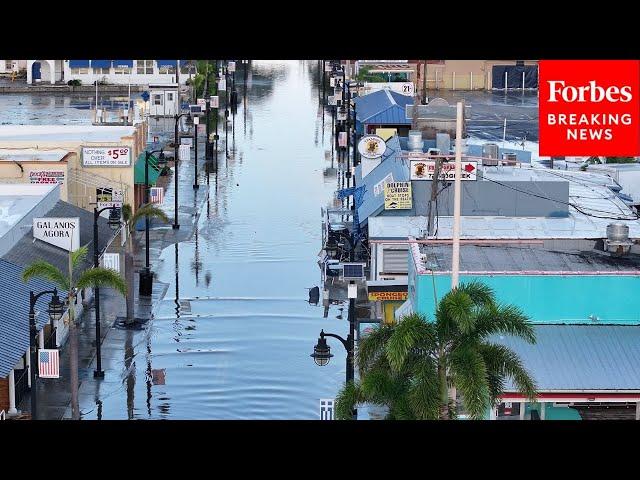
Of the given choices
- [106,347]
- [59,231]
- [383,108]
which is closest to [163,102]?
[383,108]

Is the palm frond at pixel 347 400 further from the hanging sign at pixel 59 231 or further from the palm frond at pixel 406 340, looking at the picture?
the hanging sign at pixel 59 231

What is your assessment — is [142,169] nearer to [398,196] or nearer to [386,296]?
[398,196]

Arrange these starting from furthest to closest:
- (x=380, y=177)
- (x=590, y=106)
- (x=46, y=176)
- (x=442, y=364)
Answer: (x=46, y=176), (x=380, y=177), (x=442, y=364), (x=590, y=106)

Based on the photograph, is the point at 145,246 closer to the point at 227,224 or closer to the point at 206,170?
the point at 227,224

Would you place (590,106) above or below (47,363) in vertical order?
above

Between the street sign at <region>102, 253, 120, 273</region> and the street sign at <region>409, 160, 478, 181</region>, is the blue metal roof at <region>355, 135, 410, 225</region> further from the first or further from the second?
the street sign at <region>102, 253, 120, 273</region>

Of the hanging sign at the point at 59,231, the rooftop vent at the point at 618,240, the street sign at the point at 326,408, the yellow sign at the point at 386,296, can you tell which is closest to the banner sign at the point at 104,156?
the hanging sign at the point at 59,231
